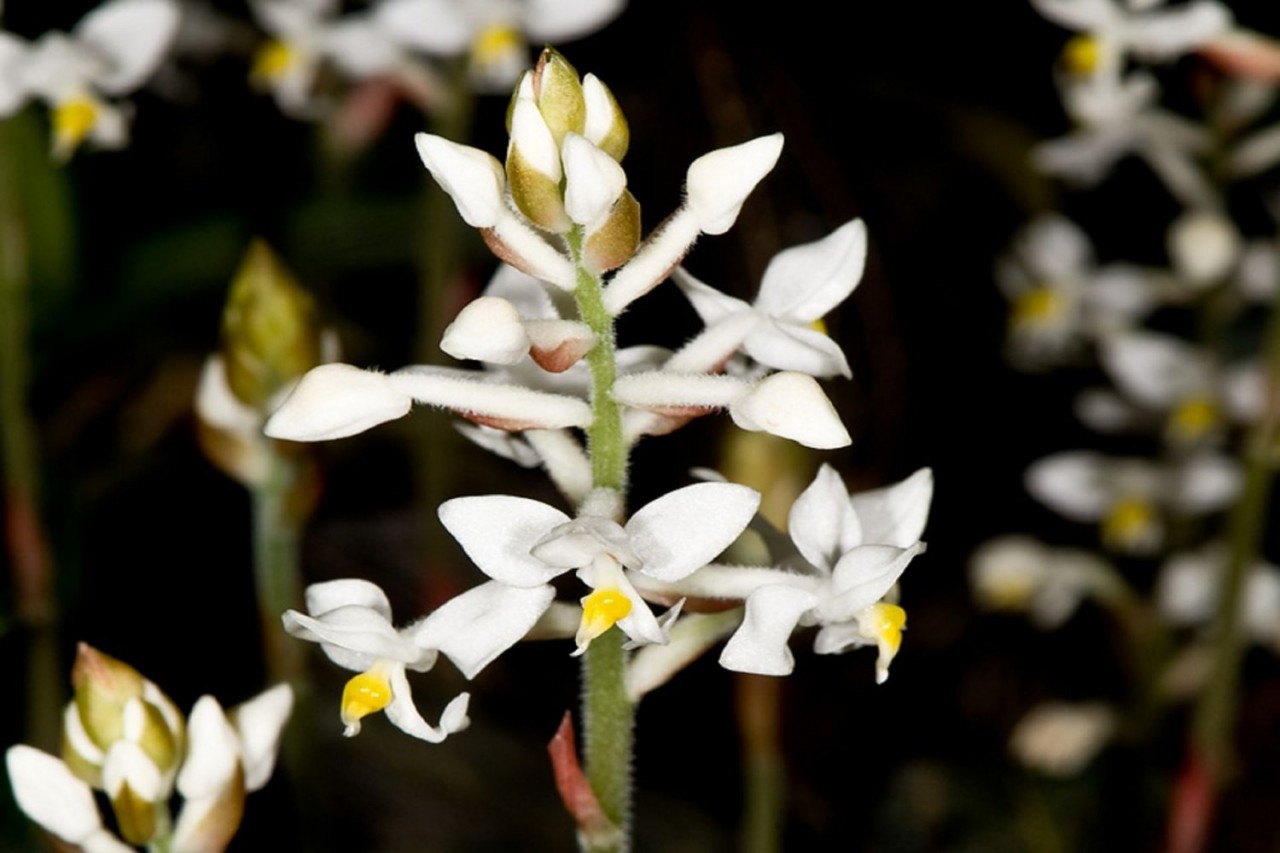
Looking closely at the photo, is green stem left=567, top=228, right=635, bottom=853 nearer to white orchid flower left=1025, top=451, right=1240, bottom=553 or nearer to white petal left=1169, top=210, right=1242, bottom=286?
white petal left=1169, top=210, right=1242, bottom=286

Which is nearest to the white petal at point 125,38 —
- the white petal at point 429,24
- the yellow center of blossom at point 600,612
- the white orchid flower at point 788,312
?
the white petal at point 429,24

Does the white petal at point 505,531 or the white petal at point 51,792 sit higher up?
the white petal at point 505,531

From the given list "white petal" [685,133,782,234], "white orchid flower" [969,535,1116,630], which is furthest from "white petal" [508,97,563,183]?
"white orchid flower" [969,535,1116,630]

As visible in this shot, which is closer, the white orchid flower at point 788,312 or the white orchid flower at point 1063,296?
the white orchid flower at point 788,312

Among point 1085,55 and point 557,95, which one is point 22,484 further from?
point 1085,55

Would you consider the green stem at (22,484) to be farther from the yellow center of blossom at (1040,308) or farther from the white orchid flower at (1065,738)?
the yellow center of blossom at (1040,308)
